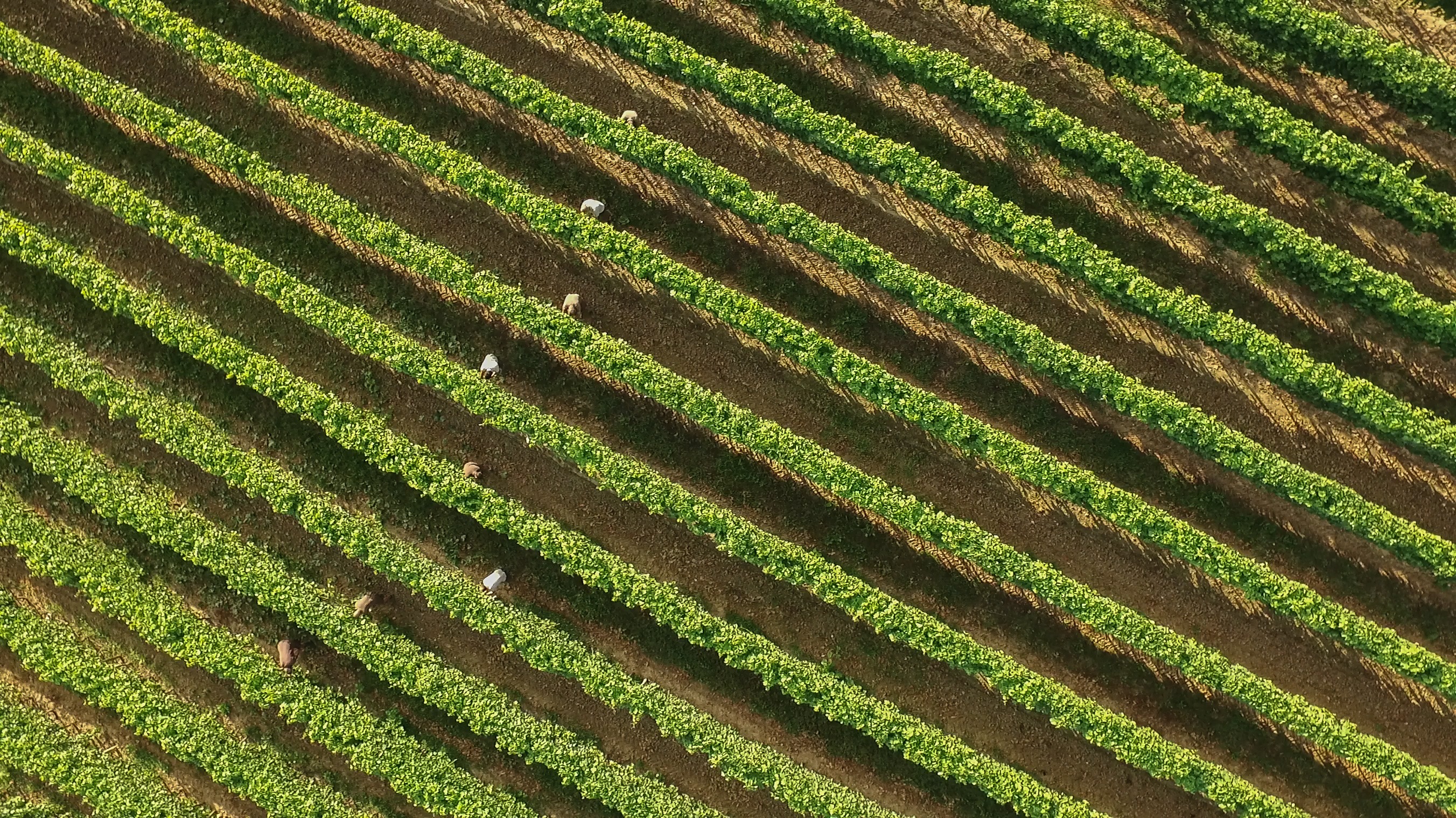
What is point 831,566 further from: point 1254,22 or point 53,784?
point 53,784

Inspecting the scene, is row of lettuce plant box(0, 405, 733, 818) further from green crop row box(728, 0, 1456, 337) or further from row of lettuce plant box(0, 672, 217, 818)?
green crop row box(728, 0, 1456, 337)

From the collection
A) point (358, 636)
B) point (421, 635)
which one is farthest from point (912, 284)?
point (358, 636)

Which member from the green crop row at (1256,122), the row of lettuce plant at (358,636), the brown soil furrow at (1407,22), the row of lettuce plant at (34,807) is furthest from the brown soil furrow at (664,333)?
the row of lettuce plant at (34,807)

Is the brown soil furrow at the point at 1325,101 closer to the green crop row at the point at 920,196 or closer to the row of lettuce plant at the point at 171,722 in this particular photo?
the green crop row at the point at 920,196

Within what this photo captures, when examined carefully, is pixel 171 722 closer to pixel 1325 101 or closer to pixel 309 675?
pixel 309 675

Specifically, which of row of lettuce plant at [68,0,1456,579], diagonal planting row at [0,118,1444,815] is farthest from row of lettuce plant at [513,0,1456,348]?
diagonal planting row at [0,118,1444,815]

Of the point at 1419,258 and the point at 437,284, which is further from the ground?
the point at 1419,258

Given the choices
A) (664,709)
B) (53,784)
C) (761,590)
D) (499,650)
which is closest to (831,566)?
(761,590)
